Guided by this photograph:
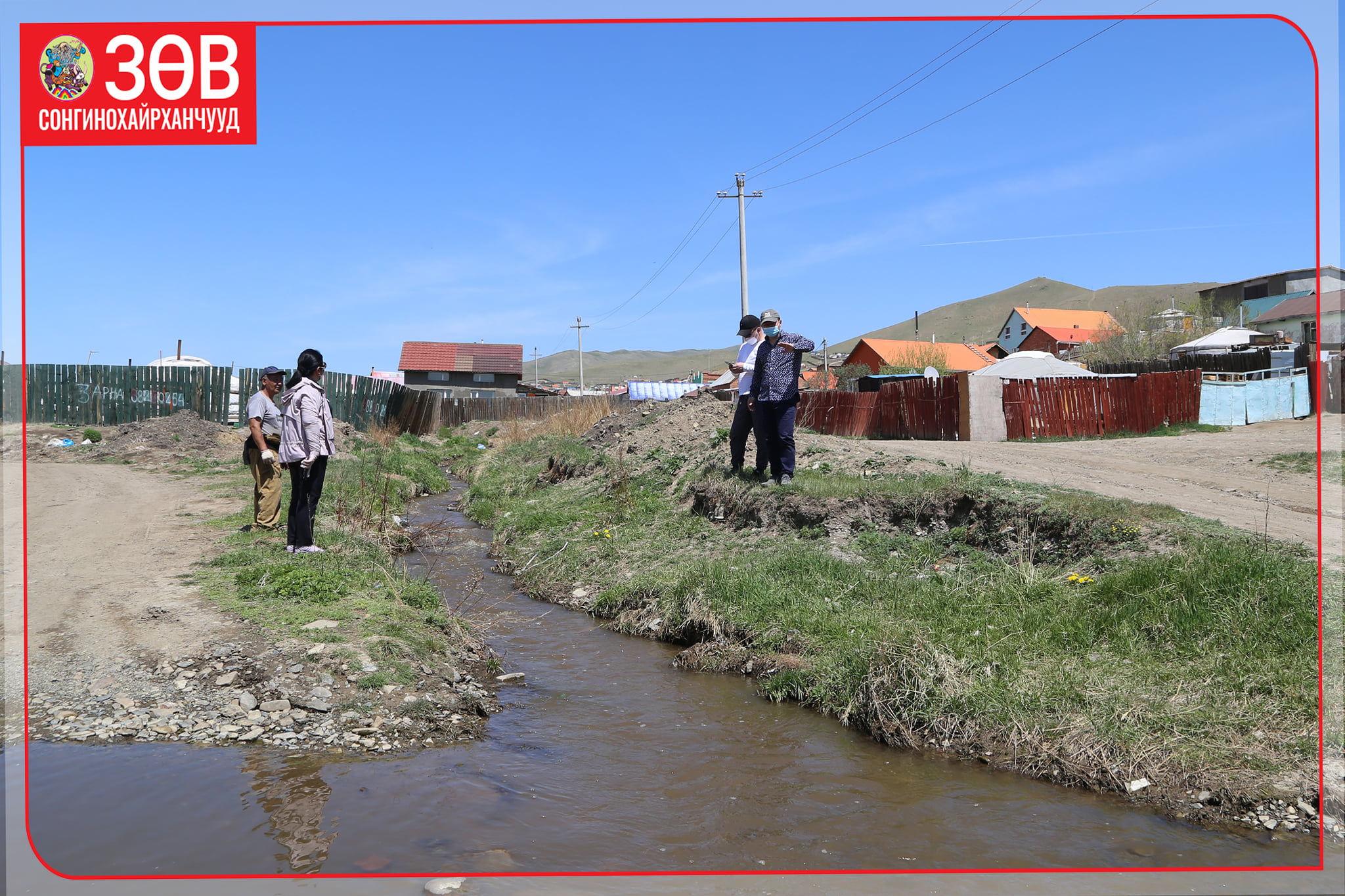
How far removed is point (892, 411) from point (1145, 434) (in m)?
5.52

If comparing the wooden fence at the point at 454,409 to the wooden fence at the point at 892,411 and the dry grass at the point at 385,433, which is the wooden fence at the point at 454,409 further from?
the wooden fence at the point at 892,411

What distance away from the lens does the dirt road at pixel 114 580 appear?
4.79m

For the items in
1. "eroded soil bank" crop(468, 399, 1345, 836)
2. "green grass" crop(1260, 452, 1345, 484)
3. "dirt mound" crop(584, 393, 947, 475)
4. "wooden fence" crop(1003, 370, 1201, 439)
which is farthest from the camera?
"wooden fence" crop(1003, 370, 1201, 439)

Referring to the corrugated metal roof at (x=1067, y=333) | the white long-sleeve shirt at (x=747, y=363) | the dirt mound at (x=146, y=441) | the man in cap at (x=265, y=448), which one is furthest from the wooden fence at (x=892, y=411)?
the corrugated metal roof at (x=1067, y=333)

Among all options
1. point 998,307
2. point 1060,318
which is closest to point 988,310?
point 998,307

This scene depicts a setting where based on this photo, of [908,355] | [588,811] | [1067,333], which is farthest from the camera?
[1067,333]

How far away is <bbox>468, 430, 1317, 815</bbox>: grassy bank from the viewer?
3949 millimetres

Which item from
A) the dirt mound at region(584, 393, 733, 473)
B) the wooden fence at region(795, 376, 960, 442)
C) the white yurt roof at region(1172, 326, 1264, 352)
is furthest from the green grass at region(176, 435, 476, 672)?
the white yurt roof at region(1172, 326, 1264, 352)

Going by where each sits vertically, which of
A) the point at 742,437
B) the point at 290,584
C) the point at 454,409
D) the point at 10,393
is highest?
the point at 454,409

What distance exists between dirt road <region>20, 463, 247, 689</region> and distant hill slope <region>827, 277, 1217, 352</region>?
143m

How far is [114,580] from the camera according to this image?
625 centimetres

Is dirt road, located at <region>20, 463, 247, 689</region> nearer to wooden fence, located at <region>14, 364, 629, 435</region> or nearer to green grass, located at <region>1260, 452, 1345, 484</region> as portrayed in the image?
wooden fence, located at <region>14, 364, 629, 435</region>

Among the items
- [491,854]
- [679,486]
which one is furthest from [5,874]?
[679,486]

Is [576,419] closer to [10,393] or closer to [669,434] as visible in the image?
[669,434]
